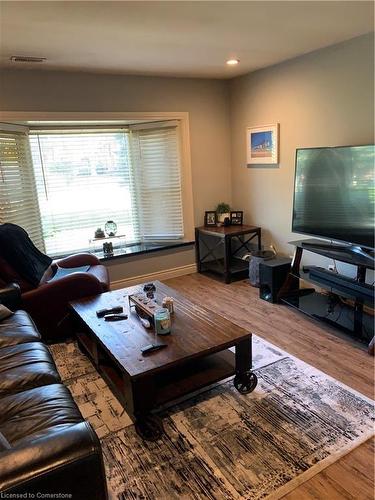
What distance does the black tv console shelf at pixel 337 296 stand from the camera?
2.88 meters

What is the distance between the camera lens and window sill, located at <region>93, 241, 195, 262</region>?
430 centimetres

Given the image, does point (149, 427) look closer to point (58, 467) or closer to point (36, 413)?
point (36, 413)

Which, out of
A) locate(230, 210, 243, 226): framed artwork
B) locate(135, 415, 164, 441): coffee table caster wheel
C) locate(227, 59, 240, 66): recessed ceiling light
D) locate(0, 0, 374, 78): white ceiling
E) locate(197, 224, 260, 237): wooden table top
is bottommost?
locate(135, 415, 164, 441): coffee table caster wheel

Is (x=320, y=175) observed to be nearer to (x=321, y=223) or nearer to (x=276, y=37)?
(x=321, y=223)

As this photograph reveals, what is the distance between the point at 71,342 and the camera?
10.5 feet

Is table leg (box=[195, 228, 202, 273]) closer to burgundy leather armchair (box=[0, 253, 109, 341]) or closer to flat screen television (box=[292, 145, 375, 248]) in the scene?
flat screen television (box=[292, 145, 375, 248])

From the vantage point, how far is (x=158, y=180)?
15.3 feet

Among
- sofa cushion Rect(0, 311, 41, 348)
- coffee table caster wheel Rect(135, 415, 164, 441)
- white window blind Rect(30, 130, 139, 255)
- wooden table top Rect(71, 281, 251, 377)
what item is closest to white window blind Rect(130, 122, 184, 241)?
white window blind Rect(30, 130, 139, 255)

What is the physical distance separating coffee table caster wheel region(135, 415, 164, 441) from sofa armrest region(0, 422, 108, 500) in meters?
0.77

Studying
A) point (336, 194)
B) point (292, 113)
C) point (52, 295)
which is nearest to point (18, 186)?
point (52, 295)

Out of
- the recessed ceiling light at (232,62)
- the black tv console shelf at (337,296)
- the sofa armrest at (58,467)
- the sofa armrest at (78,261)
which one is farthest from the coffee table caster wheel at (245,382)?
the recessed ceiling light at (232,62)

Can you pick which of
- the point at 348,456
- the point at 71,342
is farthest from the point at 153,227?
the point at 348,456

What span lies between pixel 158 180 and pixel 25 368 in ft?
10.4

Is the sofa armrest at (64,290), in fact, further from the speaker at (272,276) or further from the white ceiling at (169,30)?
the white ceiling at (169,30)
